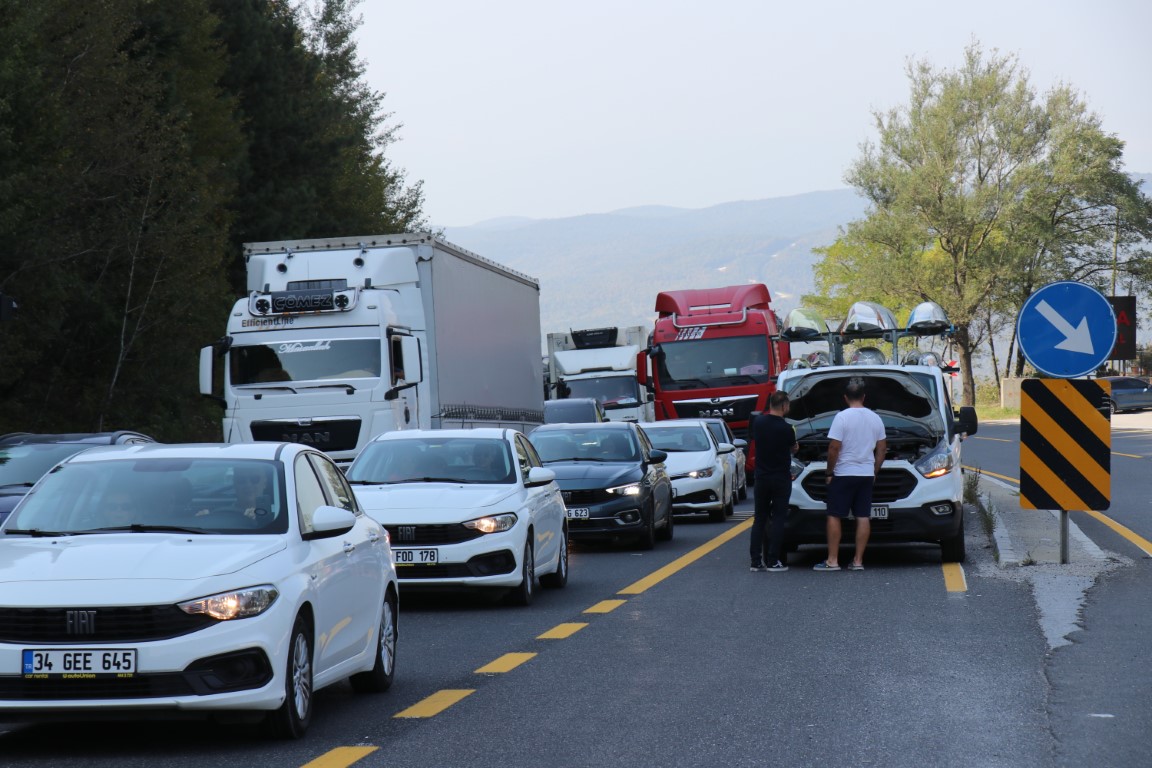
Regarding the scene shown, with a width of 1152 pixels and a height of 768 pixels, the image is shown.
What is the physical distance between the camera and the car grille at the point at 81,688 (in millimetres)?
7117

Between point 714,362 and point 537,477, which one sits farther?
point 714,362

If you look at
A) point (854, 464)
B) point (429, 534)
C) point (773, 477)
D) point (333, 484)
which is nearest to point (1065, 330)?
point (854, 464)

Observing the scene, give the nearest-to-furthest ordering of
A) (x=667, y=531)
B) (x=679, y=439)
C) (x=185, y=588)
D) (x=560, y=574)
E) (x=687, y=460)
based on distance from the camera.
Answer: (x=185, y=588) < (x=560, y=574) < (x=667, y=531) < (x=687, y=460) < (x=679, y=439)

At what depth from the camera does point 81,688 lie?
713cm

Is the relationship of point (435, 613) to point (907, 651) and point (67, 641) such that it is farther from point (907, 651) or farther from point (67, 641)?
point (67, 641)

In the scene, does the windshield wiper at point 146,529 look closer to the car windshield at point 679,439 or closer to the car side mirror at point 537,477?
the car side mirror at point 537,477

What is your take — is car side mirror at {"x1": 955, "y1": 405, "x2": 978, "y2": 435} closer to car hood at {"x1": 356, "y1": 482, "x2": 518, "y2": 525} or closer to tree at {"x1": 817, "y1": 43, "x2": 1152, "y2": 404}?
car hood at {"x1": 356, "y1": 482, "x2": 518, "y2": 525}

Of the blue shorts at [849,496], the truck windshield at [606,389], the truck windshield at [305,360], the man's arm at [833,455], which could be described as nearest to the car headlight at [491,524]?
the man's arm at [833,455]

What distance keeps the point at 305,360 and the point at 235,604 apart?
623 inches

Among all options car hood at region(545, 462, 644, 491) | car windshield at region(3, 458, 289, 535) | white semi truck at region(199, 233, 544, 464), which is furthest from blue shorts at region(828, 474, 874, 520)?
car windshield at region(3, 458, 289, 535)

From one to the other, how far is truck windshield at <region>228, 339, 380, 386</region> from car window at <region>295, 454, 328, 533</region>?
539 inches

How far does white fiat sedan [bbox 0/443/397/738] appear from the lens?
712 cm

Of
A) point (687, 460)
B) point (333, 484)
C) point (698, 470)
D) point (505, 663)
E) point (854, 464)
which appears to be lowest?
point (698, 470)

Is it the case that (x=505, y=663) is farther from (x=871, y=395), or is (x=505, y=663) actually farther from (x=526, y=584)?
(x=871, y=395)
